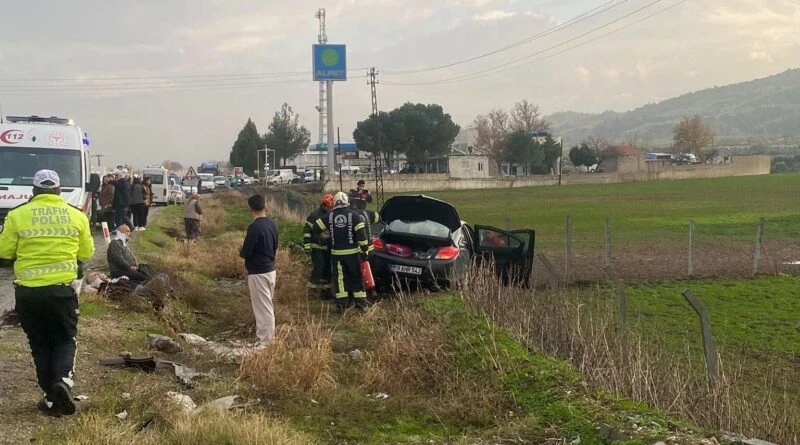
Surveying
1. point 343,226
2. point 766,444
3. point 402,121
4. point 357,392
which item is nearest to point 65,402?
point 357,392

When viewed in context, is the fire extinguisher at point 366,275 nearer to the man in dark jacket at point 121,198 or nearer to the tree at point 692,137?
the man in dark jacket at point 121,198

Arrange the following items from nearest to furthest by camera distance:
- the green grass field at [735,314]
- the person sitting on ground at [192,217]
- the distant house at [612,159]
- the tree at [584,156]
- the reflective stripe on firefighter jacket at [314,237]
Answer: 1. the green grass field at [735,314]
2. the reflective stripe on firefighter jacket at [314,237]
3. the person sitting on ground at [192,217]
4. the distant house at [612,159]
5. the tree at [584,156]

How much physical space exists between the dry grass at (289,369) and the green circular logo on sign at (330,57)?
7589 centimetres

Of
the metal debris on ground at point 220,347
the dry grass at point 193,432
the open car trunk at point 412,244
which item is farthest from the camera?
the open car trunk at point 412,244

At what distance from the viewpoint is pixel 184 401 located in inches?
253

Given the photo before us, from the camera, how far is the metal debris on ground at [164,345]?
29.0 ft

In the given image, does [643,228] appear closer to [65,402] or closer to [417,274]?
[417,274]

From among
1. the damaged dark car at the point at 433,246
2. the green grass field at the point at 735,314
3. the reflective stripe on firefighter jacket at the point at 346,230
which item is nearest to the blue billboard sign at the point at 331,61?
the green grass field at the point at 735,314

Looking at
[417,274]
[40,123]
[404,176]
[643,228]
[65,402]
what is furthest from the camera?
[404,176]

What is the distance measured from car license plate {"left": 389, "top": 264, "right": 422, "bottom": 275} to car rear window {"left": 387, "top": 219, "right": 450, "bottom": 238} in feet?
1.96

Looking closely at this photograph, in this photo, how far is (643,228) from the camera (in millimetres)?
30812

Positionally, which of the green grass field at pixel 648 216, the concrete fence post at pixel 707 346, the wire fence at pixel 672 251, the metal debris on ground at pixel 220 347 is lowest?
the green grass field at pixel 648 216

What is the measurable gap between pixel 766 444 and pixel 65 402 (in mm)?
4635

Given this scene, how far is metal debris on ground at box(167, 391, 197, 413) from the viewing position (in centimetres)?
616
